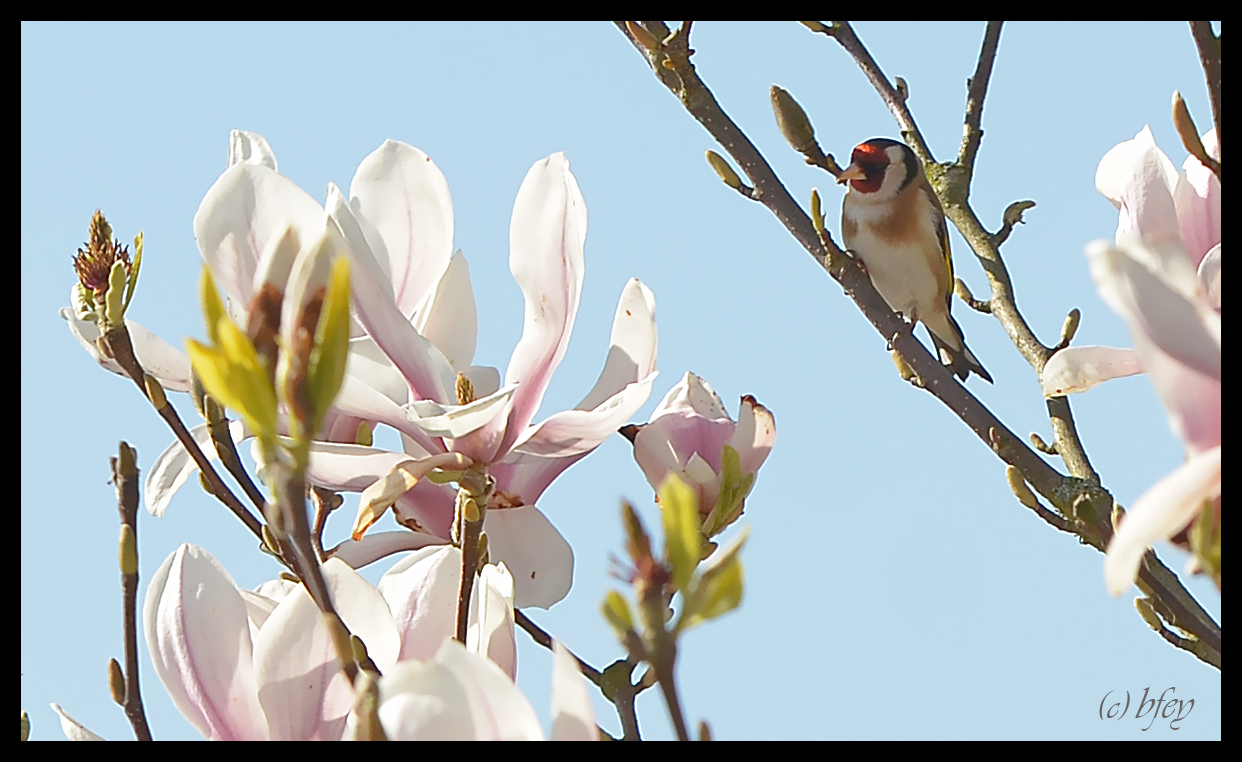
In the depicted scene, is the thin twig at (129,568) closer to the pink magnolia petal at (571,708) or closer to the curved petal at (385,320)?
the curved petal at (385,320)

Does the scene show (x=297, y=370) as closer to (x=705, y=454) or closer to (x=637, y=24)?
(x=705, y=454)

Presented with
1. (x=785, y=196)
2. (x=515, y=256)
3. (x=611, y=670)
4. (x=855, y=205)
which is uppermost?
(x=855, y=205)

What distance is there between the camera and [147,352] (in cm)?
96

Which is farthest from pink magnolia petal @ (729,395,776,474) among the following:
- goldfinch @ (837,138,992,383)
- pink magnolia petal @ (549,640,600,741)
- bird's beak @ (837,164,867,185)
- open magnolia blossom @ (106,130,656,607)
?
bird's beak @ (837,164,867,185)

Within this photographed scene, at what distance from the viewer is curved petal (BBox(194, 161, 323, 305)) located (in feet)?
2.74

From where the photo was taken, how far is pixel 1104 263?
0.47 metres

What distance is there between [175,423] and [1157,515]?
25.6 inches

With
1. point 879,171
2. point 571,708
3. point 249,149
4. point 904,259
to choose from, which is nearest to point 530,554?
point 249,149

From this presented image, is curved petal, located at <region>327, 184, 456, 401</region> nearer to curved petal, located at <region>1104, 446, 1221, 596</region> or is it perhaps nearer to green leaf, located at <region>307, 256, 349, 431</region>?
green leaf, located at <region>307, 256, 349, 431</region>

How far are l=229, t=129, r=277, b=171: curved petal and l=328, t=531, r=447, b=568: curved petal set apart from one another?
0.28 m

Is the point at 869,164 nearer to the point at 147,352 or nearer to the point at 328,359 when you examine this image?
the point at 147,352

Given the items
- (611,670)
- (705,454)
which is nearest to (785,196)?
(705,454)

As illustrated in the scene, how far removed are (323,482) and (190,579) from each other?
0.12 m

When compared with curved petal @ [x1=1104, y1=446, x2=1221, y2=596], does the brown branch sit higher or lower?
higher
